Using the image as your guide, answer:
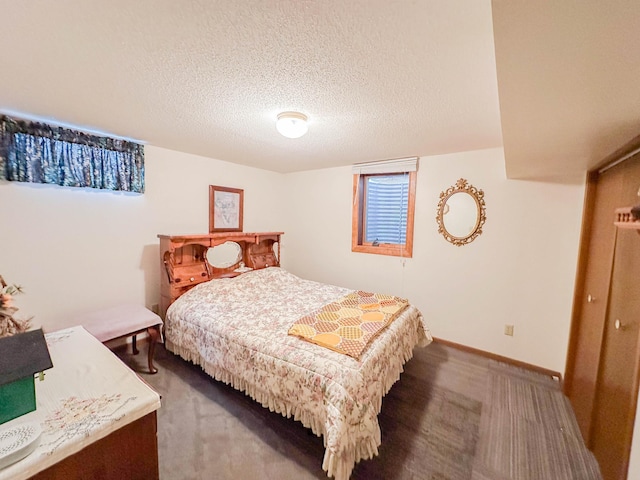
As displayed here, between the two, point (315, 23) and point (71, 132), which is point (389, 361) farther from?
point (71, 132)

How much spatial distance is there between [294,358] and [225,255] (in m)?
2.02

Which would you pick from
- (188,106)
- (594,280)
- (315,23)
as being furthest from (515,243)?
(188,106)

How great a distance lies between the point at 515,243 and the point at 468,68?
199cm

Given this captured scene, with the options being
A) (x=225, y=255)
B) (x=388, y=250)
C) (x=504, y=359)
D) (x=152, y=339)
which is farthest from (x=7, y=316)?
(x=504, y=359)

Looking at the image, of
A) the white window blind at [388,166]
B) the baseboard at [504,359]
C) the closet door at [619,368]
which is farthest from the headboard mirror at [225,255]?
the closet door at [619,368]

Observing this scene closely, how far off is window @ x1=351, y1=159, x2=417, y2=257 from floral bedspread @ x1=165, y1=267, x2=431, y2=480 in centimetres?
99

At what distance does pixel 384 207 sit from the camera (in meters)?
3.44

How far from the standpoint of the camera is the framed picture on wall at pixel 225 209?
330 centimetres

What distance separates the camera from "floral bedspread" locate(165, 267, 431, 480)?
1376 millimetres

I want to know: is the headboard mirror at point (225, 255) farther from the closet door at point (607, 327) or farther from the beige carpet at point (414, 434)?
the closet door at point (607, 327)

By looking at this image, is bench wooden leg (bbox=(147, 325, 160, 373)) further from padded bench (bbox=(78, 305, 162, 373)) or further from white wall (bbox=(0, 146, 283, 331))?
white wall (bbox=(0, 146, 283, 331))

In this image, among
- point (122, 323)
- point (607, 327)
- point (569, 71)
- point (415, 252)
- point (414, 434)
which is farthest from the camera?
point (415, 252)

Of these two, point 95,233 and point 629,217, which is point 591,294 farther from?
point 95,233

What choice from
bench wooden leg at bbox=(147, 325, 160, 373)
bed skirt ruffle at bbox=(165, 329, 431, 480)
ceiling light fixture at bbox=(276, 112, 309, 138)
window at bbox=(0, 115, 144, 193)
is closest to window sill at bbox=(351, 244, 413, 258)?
bed skirt ruffle at bbox=(165, 329, 431, 480)
